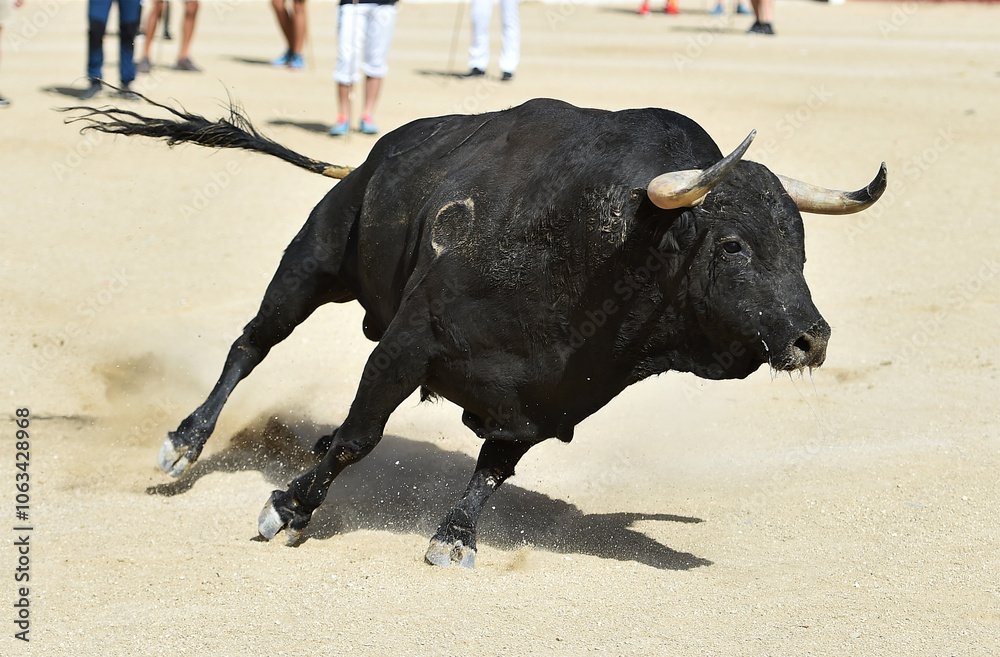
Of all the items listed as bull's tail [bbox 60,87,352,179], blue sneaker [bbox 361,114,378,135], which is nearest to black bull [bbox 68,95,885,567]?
bull's tail [bbox 60,87,352,179]

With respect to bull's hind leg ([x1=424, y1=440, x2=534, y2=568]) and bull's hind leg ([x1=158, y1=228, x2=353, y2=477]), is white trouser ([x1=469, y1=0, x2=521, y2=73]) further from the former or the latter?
bull's hind leg ([x1=424, y1=440, x2=534, y2=568])

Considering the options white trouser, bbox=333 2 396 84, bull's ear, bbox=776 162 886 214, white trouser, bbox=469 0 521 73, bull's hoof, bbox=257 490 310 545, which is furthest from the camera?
white trouser, bbox=469 0 521 73

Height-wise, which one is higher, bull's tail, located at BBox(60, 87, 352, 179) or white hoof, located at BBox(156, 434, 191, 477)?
bull's tail, located at BBox(60, 87, 352, 179)

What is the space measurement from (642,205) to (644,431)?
2931 millimetres

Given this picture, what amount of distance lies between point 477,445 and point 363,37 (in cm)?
599

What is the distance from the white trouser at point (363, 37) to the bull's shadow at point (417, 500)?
5499mm

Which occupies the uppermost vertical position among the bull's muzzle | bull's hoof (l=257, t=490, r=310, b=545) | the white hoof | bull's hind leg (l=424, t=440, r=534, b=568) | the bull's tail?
Answer: the bull's muzzle

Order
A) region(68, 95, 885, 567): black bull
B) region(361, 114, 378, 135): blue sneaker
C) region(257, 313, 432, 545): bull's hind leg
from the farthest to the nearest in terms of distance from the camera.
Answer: region(361, 114, 378, 135): blue sneaker, region(257, 313, 432, 545): bull's hind leg, region(68, 95, 885, 567): black bull

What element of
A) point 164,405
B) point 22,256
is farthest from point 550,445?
point 22,256

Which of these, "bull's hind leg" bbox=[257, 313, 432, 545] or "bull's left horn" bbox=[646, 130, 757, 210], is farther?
"bull's hind leg" bbox=[257, 313, 432, 545]

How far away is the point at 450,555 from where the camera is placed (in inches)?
187

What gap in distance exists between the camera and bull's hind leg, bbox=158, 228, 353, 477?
18.6ft

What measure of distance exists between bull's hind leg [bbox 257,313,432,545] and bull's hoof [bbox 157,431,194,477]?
76 cm

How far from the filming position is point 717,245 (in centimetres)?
409
